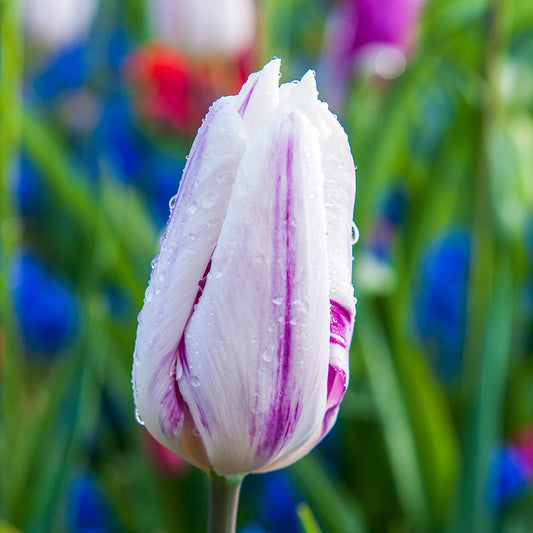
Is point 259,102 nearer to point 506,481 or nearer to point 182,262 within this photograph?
point 182,262

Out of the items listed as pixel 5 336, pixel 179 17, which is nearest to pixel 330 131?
pixel 5 336

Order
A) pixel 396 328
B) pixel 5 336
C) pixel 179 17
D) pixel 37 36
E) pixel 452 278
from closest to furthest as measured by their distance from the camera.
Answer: pixel 5 336, pixel 396 328, pixel 452 278, pixel 179 17, pixel 37 36

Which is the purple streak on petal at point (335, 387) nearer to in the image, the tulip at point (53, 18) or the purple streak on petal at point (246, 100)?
the purple streak on petal at point (246, 100)

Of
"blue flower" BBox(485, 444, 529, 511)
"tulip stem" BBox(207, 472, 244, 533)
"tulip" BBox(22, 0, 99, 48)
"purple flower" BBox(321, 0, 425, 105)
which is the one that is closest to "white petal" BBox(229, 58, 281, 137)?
"tulip stem" BBox(207, 472, 244, 533)

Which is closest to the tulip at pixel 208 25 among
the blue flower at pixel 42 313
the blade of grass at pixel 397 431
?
the blue flower at pixel 42 313

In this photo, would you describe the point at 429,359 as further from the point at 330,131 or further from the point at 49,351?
the point at 330,131

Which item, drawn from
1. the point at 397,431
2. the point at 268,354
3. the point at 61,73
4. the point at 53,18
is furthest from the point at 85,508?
the point at 61,73

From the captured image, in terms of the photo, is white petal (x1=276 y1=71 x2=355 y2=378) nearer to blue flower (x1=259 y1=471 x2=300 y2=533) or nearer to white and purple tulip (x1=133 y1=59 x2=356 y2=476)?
white and purple tulip (x1=133 y1=59 x2=356 y2=476)
